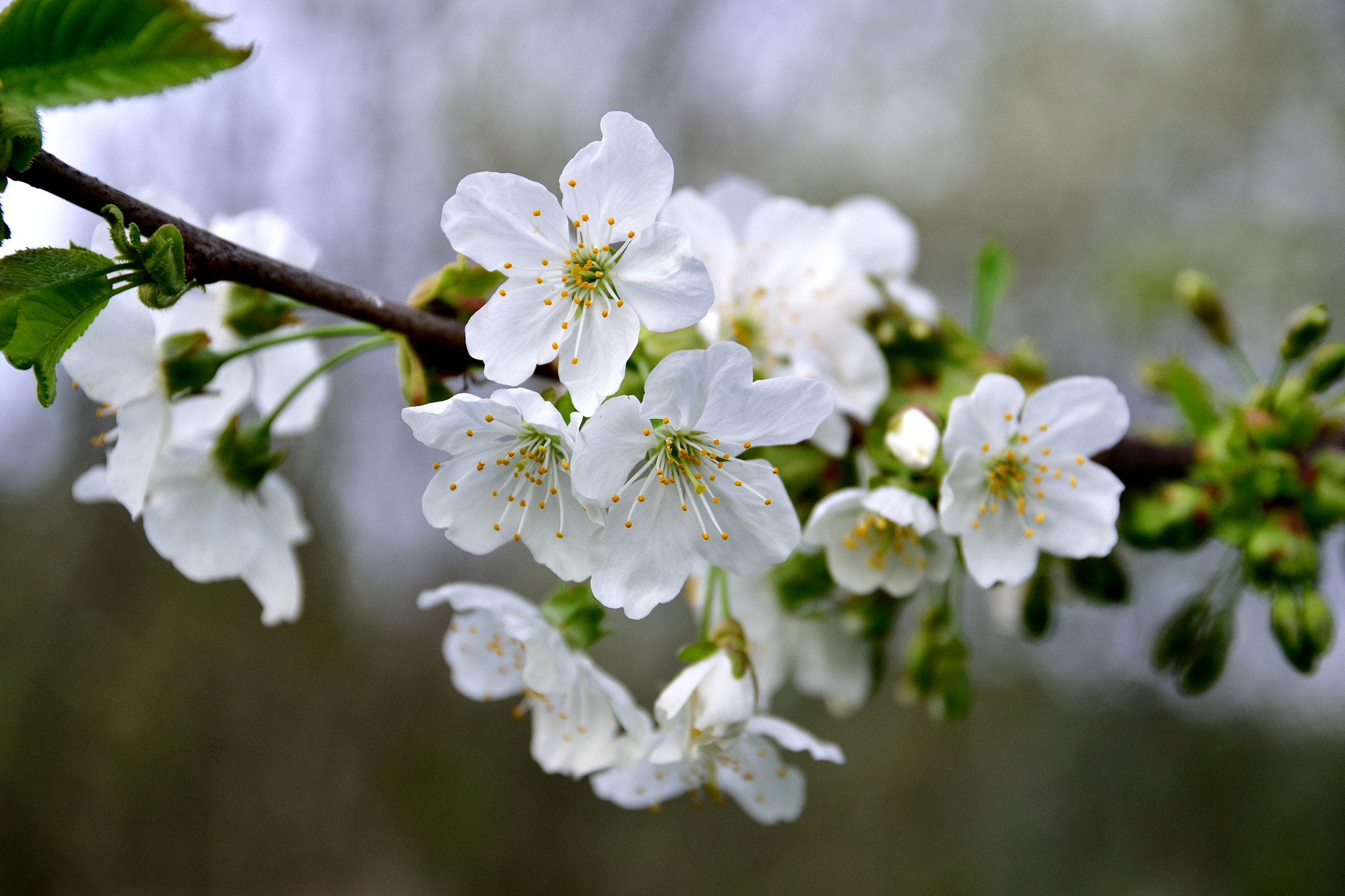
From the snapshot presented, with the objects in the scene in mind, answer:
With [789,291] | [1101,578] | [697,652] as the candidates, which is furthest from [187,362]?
[1101,578]

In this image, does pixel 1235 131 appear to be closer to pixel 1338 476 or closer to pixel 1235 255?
pixel 1235 255

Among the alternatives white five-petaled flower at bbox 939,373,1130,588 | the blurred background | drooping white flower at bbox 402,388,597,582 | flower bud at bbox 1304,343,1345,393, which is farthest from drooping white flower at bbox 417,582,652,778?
the blurred background

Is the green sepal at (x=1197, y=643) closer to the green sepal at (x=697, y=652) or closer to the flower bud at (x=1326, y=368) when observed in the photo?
the flower bud at (x=1326, y=368)

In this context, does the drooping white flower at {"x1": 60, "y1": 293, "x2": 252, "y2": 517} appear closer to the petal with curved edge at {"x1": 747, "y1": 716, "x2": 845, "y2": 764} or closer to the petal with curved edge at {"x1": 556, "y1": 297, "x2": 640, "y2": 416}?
the petal with curved edge at {"x1": 556, "y1": 297, "x2": 640, "y2": 416}

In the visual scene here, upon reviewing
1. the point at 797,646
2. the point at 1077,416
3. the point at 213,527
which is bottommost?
the point at 213,527

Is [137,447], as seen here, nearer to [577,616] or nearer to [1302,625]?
[577,616]

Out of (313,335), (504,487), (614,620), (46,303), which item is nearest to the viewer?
(46,303)

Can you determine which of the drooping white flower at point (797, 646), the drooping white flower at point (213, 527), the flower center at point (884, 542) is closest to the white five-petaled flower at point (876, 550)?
the flower center at point (884, 542)
